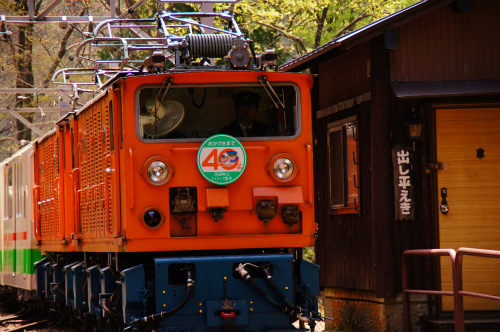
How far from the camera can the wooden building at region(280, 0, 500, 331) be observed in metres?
10.1

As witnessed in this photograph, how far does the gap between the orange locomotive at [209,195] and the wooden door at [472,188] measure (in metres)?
2.82

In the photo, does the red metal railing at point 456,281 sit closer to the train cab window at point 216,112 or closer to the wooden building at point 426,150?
the wooden building at point 426,150

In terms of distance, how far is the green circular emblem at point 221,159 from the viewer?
784 centimetres

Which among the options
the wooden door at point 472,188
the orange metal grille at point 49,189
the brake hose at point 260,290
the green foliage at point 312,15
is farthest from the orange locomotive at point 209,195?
the green foliage at point 312,15

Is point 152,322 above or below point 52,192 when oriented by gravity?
below

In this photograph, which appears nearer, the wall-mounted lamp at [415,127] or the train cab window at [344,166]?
the wall-mounted lamp at [415,127]

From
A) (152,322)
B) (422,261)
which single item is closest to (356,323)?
(422,261)

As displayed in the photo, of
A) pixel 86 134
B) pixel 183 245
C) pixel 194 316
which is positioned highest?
pixel 86 134

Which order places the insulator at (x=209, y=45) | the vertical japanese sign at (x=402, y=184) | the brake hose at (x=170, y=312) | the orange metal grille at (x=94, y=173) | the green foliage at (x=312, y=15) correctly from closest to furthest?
the brake hose at (x=170, y=312) < the insulator at (x=209, y=45) < the orange metal grille at (x=94, y=173) < the vertical japanese sign at (x=402, y=184) < the green foliage at (x=312, y=15)

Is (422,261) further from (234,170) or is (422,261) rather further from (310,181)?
(234,170)

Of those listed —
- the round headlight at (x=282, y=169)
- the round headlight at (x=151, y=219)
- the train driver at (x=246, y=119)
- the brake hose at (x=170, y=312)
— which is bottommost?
the brake hose at (x=170, y=312)

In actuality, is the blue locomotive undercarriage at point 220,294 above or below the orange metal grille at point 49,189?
below

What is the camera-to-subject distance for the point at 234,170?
7.89 meters

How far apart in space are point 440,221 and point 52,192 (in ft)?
19.6
